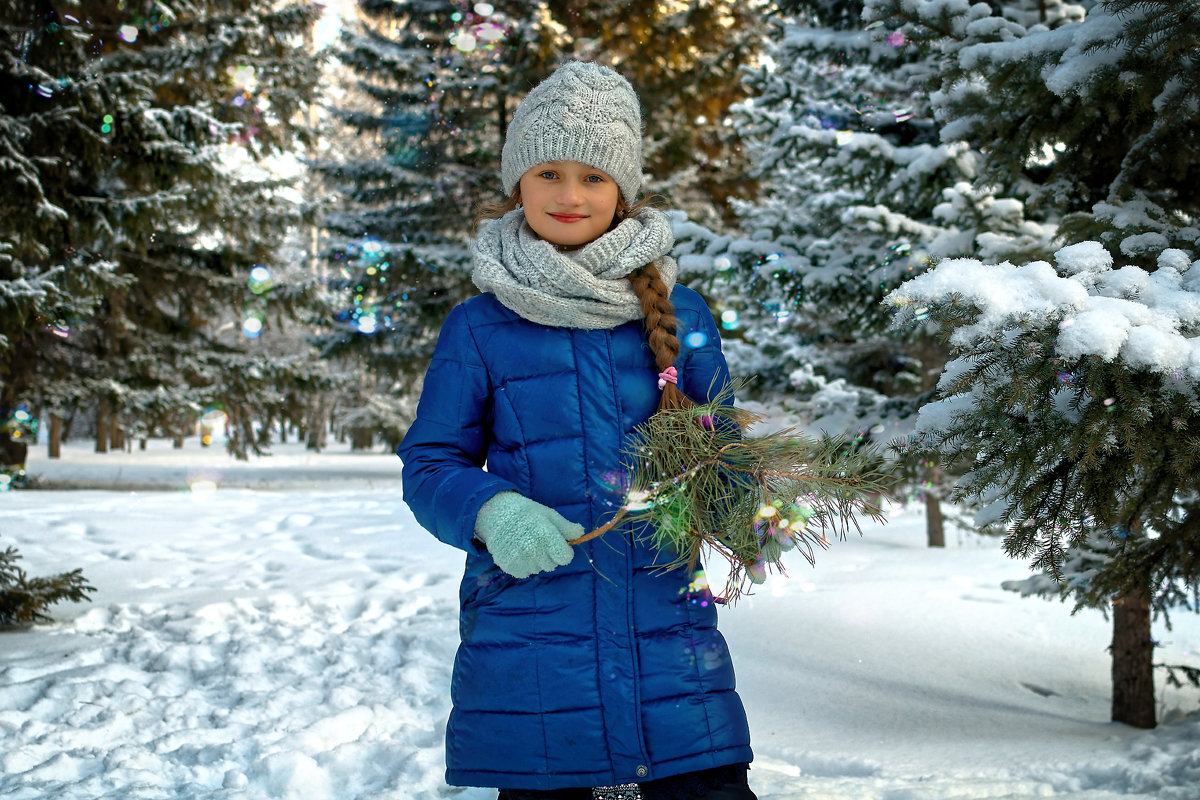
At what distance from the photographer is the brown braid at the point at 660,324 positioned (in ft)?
6.05

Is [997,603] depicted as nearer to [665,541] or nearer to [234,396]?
[665,541]

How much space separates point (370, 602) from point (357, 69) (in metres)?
9.37

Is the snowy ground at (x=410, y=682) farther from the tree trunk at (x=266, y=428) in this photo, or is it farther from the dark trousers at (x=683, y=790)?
the tree trunk at (x=266, y=428)

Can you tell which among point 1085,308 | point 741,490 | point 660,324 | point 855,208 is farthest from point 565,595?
point 855,208

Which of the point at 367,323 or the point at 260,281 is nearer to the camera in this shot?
the point at 260,281

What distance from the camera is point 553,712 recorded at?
1.76 m

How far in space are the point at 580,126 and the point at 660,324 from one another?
535 mm

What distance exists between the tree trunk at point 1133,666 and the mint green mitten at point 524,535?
11.5 feet

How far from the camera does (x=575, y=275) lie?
6.19 feet

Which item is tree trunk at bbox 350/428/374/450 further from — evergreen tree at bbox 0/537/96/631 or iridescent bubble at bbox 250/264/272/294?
evergreen tree at bbox 0/537/96/631

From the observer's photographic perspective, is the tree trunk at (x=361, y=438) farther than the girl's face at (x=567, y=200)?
Yes

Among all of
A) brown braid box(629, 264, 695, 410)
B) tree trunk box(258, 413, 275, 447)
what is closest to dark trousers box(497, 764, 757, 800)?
brown braid box(629, 264, 695, 410)

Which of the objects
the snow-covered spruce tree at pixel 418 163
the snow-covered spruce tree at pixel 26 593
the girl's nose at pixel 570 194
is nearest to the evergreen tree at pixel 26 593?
the snow-covered spruce tree at pixel 26 593

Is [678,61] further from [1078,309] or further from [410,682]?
[1078,309]
